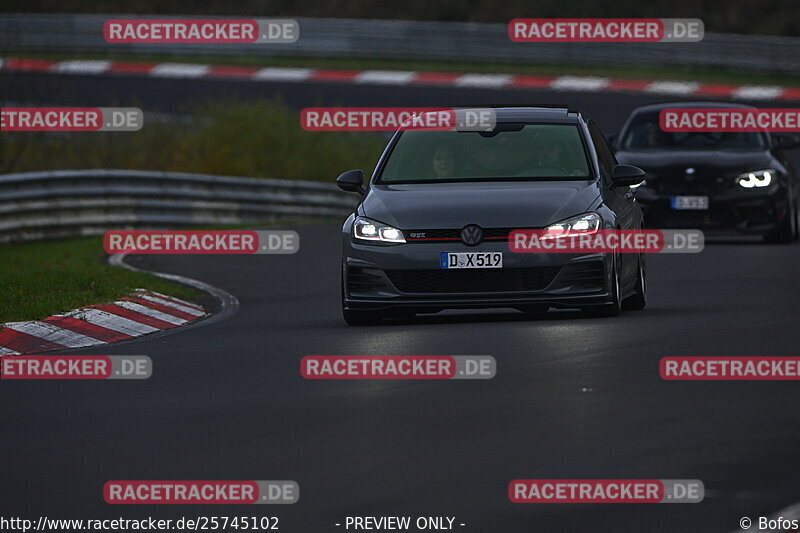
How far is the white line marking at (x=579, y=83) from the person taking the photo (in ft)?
127

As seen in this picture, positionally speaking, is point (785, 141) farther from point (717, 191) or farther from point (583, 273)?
point (583, 273)

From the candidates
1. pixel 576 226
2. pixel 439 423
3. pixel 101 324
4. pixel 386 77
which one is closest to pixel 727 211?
pixel 576 226

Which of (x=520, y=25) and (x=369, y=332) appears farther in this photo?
(x=520, y=25)

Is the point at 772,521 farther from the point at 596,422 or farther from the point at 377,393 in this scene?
the point at 377,393

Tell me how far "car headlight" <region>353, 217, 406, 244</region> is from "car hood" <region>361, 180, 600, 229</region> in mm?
45

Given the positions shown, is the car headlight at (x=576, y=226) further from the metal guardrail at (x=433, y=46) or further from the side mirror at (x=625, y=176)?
the metal guardrail at (x=433, y=46)

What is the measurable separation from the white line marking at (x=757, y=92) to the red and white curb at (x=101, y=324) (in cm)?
2303

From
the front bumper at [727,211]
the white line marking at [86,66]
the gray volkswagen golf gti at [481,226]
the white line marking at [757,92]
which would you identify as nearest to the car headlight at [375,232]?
the gray volkswagen golf gti at [481,226]

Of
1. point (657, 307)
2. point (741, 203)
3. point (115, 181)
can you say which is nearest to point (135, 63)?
point (115, 181)

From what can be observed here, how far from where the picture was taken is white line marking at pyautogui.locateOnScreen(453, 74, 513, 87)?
39594 millimetres

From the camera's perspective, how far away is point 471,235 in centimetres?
1277

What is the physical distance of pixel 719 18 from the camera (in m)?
47.5

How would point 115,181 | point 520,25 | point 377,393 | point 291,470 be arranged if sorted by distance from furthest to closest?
point 520,25
point 115,181
point 377,393
point 291,470

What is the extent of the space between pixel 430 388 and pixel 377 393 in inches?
11.6
